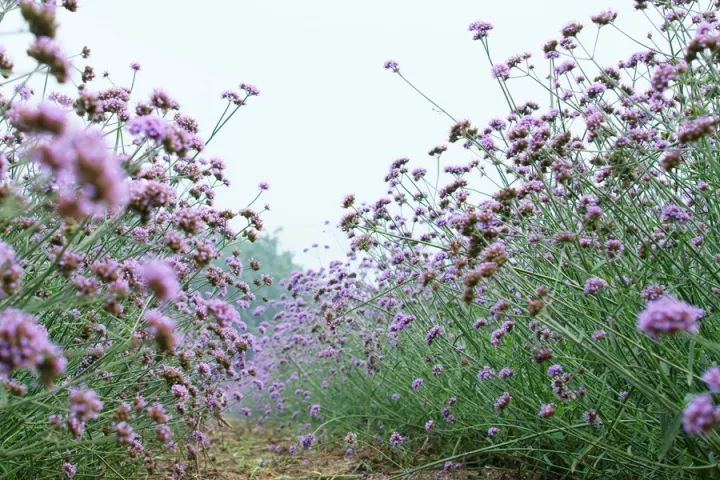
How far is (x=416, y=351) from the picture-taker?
420cm

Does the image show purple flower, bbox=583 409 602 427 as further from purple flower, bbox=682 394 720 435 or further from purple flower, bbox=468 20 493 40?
purple flower, bbox=468 20 493 40

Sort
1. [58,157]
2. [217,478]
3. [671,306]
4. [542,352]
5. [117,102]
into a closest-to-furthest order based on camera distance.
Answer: [58,157], [671,306], [542,352], [117,102], [217,478]

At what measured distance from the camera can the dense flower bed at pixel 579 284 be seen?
2117 millimetres

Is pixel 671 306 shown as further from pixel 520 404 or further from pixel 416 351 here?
pixel 416 351

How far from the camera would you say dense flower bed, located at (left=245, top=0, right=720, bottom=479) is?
2.12 meters

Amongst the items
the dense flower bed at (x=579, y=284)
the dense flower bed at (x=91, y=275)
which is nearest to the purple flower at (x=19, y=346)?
the dense flower bed at (x=91, y=275)

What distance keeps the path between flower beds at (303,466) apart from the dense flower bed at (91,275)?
0.45 meters

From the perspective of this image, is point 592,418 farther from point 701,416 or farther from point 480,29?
point 480,29

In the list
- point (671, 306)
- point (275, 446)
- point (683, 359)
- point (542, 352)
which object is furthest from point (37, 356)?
point (275, 446)

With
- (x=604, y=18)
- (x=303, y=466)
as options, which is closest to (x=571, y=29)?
(x=604, y=18)

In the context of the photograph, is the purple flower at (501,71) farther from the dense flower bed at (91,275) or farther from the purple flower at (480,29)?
the dense flower bed at (91,275)

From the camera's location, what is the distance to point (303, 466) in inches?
178

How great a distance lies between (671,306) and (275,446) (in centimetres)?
466

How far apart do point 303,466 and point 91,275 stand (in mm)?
2714
